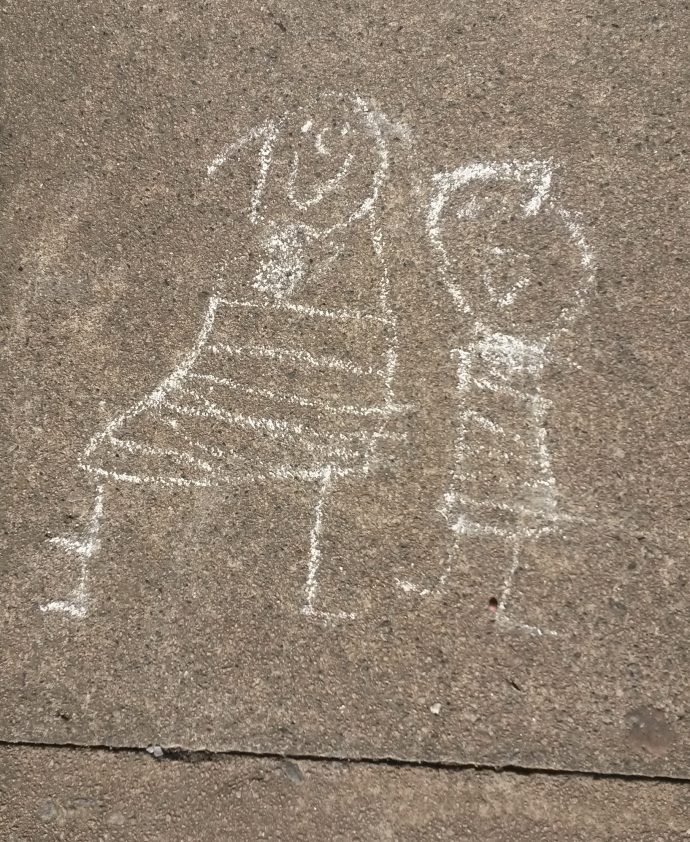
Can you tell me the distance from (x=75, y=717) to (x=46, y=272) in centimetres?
158

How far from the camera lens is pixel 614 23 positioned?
2.16 metres

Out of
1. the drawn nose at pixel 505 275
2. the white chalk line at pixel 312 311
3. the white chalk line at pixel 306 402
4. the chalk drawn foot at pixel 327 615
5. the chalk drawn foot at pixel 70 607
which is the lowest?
the chalk drawn foot at pixel 70 607

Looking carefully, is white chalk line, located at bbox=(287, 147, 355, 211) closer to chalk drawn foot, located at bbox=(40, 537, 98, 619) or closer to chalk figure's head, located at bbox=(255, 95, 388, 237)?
chalk figure's head, located at bbox=(255, 95, 388, 237)

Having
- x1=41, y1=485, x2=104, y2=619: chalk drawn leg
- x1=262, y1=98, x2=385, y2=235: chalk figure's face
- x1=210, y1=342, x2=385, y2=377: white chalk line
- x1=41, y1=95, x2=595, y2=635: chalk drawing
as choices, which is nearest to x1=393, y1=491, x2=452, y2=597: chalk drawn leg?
x1=41, y1=95, x2=595, y2=635: chalk drawing

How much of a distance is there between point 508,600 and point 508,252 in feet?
3.84

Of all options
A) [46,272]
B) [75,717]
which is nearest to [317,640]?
[75,717]

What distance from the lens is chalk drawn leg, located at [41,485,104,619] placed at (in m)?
2.15

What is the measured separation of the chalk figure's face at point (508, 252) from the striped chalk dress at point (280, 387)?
27 centimetres

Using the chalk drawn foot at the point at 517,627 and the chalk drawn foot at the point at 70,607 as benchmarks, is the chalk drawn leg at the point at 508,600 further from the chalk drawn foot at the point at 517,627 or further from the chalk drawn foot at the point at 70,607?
the chalk drawn foot at the point at 70,607

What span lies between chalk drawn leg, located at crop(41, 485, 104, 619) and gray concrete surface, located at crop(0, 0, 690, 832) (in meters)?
0.01

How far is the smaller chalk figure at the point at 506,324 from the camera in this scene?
2049 mm

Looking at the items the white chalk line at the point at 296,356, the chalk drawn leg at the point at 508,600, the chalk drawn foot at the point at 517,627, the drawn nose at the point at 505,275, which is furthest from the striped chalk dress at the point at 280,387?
the chalk drawn foot at the point at 517,627

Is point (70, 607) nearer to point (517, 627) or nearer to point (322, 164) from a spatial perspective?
point (517, 627)

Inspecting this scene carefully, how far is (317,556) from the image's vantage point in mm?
2090
